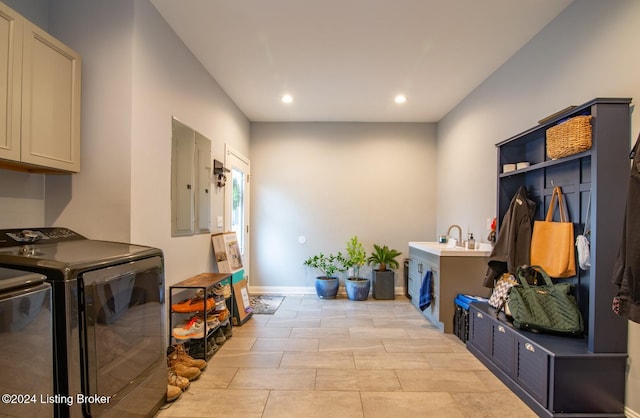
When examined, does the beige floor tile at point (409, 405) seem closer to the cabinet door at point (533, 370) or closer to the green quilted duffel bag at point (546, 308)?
the cabinet door at point (533, 370)

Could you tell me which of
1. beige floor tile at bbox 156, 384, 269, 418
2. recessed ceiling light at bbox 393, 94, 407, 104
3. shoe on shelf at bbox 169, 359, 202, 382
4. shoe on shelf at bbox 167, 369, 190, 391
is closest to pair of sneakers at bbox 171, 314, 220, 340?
shoe on shelf at bbox 169, 359, 202, 382

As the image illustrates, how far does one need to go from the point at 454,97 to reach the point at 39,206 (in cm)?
437

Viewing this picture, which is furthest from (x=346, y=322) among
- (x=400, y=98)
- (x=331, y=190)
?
(x=400, y=98)

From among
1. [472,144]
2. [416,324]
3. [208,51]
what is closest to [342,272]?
[416,324]

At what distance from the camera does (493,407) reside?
2.08 meters

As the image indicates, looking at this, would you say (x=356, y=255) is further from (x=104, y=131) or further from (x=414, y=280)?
(x=104, y=131)

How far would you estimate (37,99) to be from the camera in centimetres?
176

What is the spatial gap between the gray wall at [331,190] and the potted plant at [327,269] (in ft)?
0.44

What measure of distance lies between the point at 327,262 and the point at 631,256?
3880 mm

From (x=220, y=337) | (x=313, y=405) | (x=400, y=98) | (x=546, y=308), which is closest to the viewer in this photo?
(x=313, y=405)

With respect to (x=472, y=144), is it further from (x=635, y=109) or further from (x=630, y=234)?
(x=630, y=234)

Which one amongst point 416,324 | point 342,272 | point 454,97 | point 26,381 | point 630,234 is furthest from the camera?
point 342,272

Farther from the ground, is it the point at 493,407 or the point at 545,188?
the point at 545,188

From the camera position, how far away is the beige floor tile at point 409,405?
2008 mm
